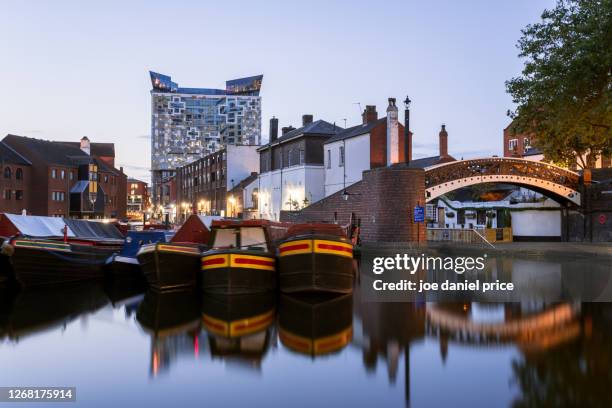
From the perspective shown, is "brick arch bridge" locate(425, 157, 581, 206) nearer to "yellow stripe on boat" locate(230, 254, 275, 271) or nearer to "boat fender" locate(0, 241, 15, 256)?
"yellow stripe on boat" locate(230, 254, 275, 271)

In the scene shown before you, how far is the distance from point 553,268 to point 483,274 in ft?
13.6

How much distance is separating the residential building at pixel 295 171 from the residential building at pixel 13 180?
91.1 ft

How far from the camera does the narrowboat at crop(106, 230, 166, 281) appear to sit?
2425cm

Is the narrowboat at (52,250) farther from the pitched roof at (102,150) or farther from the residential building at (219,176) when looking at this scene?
the pitched roof at (102,150)

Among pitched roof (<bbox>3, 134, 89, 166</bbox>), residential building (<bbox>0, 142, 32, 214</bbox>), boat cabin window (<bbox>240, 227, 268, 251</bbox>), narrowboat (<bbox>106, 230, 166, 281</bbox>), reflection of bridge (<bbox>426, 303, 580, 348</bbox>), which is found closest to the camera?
reflection of bridge (<bbox>426, 303, 580, 348</bbox>)

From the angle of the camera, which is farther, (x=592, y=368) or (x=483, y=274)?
(x=483, y=274)

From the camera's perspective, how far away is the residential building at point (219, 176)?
76.7 m

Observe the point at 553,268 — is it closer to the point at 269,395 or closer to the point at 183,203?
the point at 269,395

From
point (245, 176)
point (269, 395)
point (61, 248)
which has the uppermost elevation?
point (245, 176)

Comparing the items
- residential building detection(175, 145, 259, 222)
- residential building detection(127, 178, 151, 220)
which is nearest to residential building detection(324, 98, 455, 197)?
residential building detection(175, 145, 259, 222)

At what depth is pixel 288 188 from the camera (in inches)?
2259

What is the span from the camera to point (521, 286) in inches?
823

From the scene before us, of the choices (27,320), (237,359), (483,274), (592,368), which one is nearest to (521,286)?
(483,274)

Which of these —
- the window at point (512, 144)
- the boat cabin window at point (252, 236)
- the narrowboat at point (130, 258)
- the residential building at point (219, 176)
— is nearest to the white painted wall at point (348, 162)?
the narrowboat at point (130, 258)
